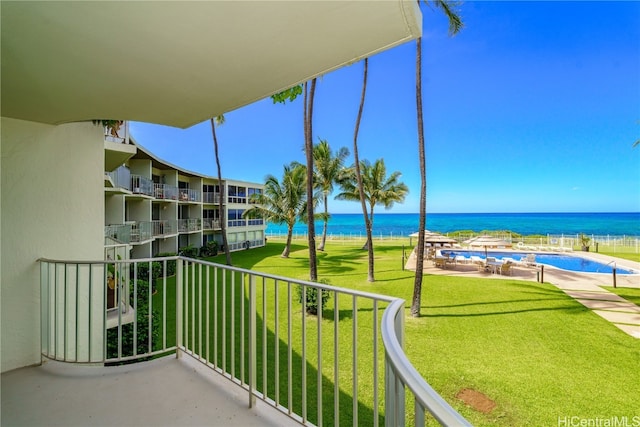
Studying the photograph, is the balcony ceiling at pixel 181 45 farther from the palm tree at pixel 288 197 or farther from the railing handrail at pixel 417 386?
the palm tree at pixel 288 197

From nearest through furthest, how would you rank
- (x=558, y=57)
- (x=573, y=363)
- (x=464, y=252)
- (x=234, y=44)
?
(x=234, y=44), (x=573, y=363), (x=464, y=252), (x=558, y=57)

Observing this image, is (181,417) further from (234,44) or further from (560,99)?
(560,99)

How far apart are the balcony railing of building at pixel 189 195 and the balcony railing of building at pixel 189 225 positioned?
1.43 metres

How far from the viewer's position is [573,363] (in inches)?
208

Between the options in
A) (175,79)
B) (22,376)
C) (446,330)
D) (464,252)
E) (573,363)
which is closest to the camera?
(175,79)

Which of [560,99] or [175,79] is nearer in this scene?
[175,79]

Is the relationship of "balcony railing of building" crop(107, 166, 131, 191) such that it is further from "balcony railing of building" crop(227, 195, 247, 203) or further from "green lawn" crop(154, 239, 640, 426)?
"balcony railing of building" crop(227, 195, 247, 203)

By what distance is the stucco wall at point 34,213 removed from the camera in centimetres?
264

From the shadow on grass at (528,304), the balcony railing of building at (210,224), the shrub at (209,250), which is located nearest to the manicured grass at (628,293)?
the shadow on grass at (528,304)

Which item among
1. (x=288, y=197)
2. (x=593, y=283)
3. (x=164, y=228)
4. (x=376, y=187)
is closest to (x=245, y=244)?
(x=288, y=197)

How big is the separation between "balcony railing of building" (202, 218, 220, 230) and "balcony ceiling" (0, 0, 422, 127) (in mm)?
21060

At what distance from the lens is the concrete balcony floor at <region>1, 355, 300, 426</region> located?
6.46ft

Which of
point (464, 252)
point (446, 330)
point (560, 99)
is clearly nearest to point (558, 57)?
point (560, 99)

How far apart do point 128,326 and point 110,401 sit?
12.3 ft
